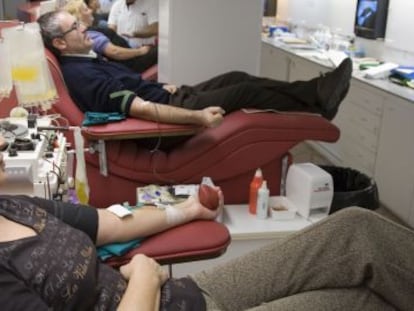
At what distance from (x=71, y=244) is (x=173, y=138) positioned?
Answer: 1.35 metres

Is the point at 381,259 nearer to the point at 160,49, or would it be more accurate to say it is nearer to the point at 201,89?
the point at 201,89

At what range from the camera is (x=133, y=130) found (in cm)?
230

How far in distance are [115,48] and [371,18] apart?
2113mm

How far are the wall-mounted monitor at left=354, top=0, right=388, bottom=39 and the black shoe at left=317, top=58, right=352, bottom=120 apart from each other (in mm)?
1751

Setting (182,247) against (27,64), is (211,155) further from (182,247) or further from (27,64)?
(182,247)

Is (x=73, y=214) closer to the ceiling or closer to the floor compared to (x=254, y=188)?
closer to the ceiling

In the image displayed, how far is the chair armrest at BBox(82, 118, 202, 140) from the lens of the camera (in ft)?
7.43

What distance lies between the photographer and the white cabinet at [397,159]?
2971mm

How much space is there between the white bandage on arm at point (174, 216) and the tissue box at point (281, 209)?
35.0 inches

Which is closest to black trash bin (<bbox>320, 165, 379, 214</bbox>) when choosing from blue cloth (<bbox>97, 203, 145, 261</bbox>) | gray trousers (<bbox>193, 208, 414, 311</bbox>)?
gray trousers (<bbox>193, 208, 414, 311</bbox>)

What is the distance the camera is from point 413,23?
12.2 ft

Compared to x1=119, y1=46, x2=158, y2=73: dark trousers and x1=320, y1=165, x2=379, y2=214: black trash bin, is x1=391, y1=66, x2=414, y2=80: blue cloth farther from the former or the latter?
x1=119, y1=46, x2=158, y2=73: dark trousers

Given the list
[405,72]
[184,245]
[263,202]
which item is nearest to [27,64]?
[184,245]

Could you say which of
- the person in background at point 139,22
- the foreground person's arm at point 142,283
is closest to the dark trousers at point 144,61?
the person in background at point 139,22
